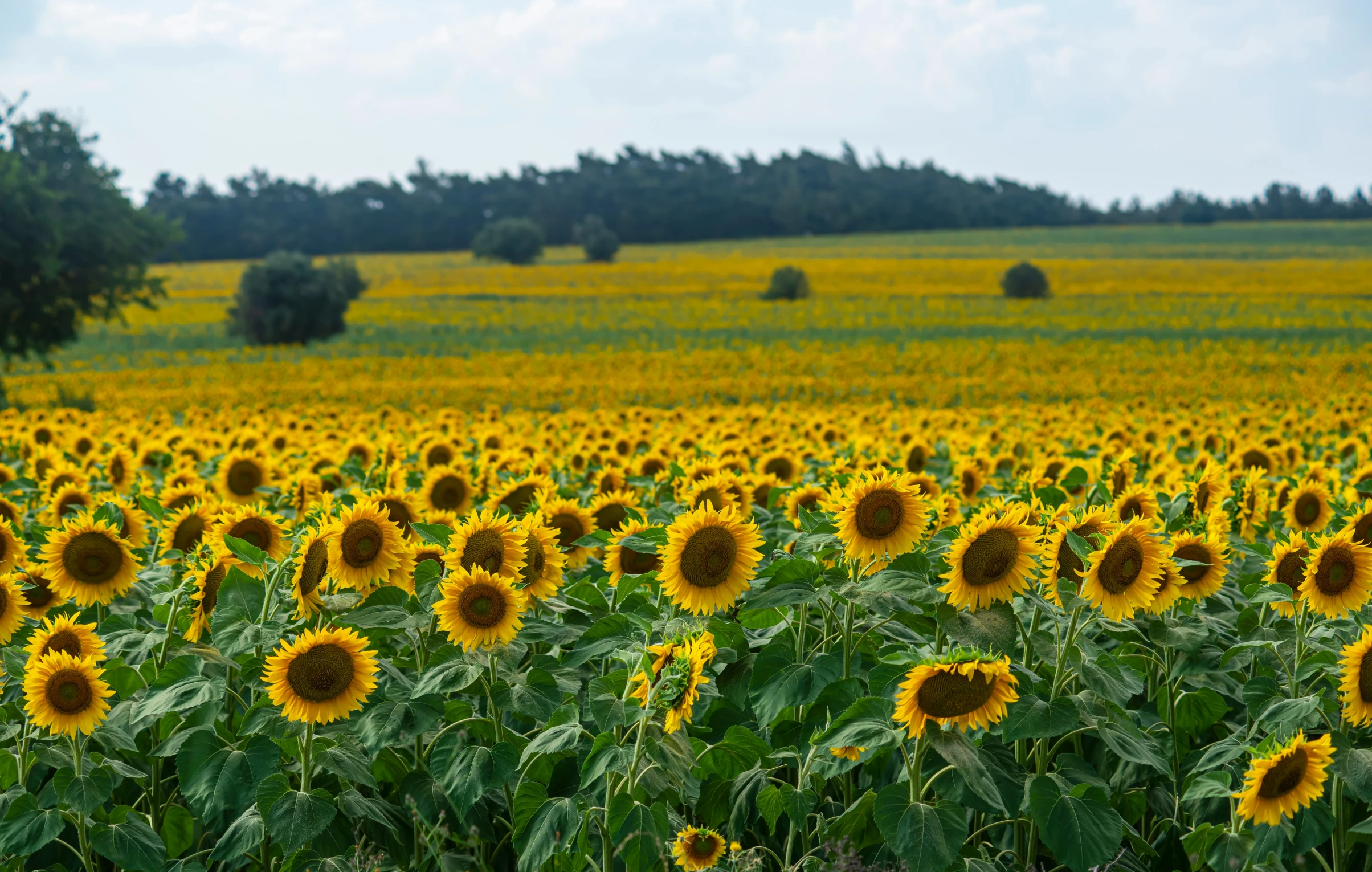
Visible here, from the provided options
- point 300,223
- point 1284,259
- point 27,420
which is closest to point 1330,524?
point 27,420

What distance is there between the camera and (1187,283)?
5666 centimetres

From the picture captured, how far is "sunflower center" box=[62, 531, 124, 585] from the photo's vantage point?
3.65 m

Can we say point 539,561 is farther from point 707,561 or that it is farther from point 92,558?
point 92,558

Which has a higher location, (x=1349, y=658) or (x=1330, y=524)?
(x=1349, y=658)

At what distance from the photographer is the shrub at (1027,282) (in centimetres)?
5341

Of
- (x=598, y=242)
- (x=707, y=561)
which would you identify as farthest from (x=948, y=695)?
(x=598, y=242)

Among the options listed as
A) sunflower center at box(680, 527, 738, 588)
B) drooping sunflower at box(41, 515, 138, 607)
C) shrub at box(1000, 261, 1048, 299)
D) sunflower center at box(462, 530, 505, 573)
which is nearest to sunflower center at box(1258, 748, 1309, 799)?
sunflower center at box(680, 527, 738, 588)

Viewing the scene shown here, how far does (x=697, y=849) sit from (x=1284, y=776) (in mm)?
1410

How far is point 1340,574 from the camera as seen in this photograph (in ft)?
10.5

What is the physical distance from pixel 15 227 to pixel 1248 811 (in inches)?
1290

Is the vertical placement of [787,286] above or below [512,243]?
below

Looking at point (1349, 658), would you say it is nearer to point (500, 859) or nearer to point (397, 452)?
point (500, 859)

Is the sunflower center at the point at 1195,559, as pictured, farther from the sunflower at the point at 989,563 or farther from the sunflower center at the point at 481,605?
the sunflower center at the point at 481,605

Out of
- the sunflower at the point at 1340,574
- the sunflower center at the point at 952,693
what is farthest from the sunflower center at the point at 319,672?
the sunflower at the point at 1340,574
